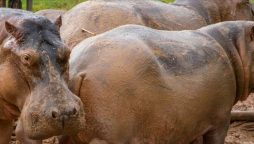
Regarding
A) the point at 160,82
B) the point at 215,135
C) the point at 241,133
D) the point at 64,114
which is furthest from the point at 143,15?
the point at 64,114

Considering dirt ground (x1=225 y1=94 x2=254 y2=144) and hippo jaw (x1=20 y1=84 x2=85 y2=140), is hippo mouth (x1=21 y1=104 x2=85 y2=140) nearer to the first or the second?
hippo jaw (x1=20 y1=84 x2=85 y2=140)

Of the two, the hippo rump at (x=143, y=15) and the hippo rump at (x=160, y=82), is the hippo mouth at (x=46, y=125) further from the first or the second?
the hippo rump at (x=143, y=15)

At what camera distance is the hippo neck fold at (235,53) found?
13.5 ft

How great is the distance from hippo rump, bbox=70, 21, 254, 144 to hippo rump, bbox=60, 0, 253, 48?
40.3 inches

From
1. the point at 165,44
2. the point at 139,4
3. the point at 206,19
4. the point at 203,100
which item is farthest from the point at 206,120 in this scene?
the point at 206,19

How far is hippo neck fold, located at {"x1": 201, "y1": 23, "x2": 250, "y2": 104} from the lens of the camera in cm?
412

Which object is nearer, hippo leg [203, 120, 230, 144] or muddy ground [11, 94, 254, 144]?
hippo leg [203, 120, 230, 144]

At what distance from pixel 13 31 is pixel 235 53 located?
1.60 meters

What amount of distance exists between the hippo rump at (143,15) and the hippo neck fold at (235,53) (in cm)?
97

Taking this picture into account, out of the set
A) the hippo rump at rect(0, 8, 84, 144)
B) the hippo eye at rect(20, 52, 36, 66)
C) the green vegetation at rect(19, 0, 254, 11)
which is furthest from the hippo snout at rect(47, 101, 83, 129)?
the green vegetation at rect(19, 0, 254, 11)

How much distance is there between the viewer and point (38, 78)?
299 cm

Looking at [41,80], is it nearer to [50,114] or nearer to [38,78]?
[38,78]

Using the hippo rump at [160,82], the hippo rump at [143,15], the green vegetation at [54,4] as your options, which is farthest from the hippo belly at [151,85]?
the green vegetation at [54,4]

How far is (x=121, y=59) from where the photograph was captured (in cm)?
342
